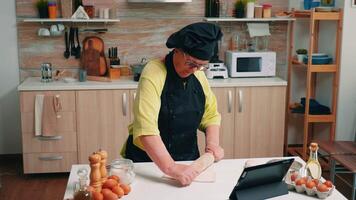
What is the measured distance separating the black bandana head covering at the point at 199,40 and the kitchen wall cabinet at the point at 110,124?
85.1 inches

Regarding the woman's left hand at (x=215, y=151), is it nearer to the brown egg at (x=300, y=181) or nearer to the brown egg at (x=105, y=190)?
the brown egg at (x=300, y=181)

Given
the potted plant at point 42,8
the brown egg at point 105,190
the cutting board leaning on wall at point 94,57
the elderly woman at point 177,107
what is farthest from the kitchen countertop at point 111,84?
the brown egg at point 105,190

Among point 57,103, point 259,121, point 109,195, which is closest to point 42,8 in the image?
point 57,103

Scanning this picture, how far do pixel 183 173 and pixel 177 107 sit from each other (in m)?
0.41

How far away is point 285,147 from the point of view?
16.2 feet

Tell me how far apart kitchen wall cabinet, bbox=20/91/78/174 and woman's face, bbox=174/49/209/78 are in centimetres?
208

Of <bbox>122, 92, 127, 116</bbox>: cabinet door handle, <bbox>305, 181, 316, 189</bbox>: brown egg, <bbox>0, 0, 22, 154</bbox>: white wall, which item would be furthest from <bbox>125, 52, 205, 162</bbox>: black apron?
<bbox>0, 0, 22, 154</bbox>: white wall

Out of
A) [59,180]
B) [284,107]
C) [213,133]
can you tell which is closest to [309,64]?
[284,107]

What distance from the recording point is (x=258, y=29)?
15.8ft

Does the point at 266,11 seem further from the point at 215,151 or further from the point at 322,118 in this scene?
the point at 215,151

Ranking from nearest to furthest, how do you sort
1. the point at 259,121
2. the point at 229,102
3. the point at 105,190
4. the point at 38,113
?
the point at 105,190
the point at 38,113
the point at 229,102
the point at 259,121

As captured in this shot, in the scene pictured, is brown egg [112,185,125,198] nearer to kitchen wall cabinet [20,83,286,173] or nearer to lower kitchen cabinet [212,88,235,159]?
kitchen wall cabinet [20,83,286,173]

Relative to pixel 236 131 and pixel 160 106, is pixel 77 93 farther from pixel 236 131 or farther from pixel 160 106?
pixel 160 106

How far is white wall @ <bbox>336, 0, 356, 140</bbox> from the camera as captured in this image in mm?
4352
